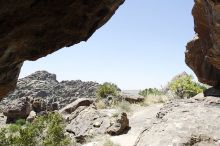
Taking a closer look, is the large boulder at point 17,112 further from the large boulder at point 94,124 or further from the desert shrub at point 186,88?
the desert shrub at point 186,88

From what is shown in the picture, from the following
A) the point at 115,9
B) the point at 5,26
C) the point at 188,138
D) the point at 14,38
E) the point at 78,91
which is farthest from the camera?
the point at 78,91

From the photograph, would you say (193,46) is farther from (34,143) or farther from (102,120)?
(34,143)

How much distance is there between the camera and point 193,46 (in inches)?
986

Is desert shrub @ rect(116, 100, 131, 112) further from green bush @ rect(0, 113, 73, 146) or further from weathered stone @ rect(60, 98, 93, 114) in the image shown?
green bush @ rect(0, 113, 73, 146)

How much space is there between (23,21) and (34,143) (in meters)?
16.6

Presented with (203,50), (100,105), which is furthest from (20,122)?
(203,50)

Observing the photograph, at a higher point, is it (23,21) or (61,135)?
(23,21)

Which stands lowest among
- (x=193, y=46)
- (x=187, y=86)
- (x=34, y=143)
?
(x=34, y=143)

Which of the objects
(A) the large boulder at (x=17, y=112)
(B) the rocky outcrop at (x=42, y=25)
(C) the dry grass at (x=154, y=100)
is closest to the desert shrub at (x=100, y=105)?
(C) the dry grass at (x=154, y=100)

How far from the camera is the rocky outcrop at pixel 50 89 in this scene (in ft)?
258

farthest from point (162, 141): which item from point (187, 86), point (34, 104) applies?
point (34, 104)

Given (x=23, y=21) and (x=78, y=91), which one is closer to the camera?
(x=23, y=21)

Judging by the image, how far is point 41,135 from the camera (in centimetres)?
2272

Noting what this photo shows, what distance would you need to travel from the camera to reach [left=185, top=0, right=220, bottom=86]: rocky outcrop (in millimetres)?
20172
